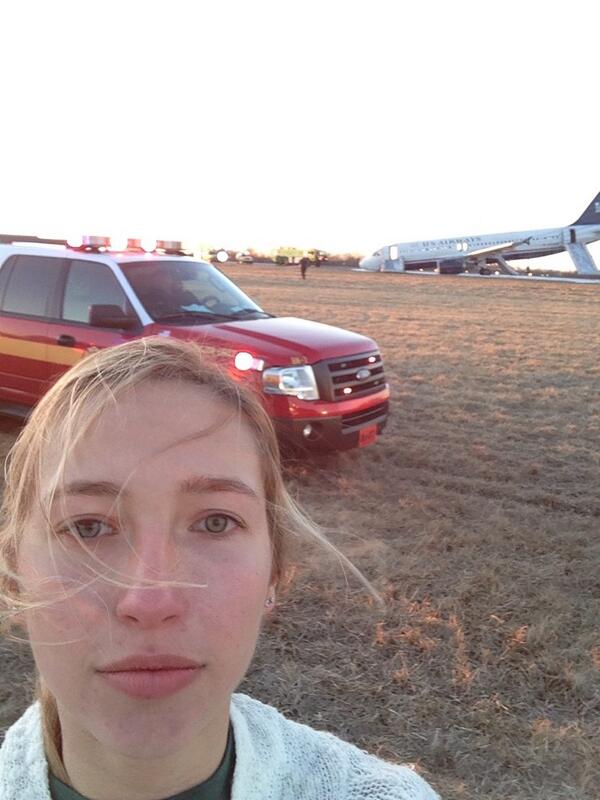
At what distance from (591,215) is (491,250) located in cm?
Answer: 1343

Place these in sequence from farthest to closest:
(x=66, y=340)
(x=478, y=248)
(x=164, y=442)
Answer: (x=478, y=248) → (x=66, y=340) → (x=164, y=442)

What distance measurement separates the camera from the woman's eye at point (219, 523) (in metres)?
1.08

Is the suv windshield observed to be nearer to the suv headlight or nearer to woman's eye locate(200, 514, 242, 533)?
the suv headlight

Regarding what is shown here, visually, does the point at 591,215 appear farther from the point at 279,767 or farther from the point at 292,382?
the point at 279,767

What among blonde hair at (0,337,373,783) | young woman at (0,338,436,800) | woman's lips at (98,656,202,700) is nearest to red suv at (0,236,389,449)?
blonde hair at (0,337,373,783)

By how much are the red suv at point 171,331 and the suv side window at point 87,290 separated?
0.01 metres

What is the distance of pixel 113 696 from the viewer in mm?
946

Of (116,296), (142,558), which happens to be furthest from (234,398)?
(116,296)

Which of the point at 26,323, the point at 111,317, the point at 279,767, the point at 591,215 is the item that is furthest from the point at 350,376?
the point at 591,215

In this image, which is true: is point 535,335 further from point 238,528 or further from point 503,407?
→ point 238,528

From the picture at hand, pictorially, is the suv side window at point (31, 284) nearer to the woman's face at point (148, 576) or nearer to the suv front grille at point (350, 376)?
the suv front grille at point (350, 376)

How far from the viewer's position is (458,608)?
3.69 metres

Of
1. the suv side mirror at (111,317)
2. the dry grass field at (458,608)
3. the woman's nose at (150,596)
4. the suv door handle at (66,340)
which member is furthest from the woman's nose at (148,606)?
the suv door handle at (66,340)

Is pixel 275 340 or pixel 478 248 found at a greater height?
pixel 478 248
